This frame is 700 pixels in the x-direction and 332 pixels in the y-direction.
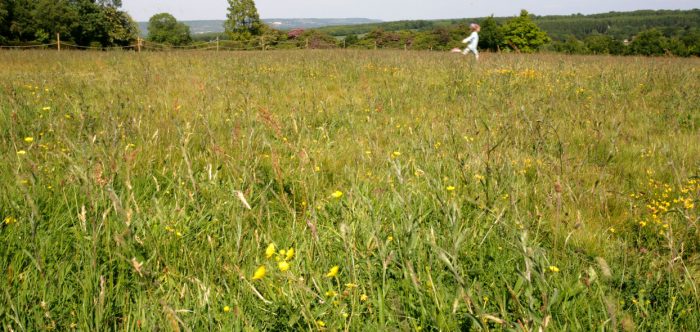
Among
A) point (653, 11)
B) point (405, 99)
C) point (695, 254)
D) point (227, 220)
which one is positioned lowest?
point (695, 254)

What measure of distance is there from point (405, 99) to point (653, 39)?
214 feet

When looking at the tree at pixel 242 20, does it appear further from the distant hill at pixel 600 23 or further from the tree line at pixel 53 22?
the distant hill at pixel 600 23

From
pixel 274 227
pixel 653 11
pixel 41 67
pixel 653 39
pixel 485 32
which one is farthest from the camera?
pixel 653 11

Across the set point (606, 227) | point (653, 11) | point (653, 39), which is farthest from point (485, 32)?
point (653, 11)

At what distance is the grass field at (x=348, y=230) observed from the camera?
144cm

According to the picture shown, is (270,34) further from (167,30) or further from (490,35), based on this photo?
(490,35)

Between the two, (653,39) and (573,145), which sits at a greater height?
(653,39)

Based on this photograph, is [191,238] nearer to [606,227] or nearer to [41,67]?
[606,227]

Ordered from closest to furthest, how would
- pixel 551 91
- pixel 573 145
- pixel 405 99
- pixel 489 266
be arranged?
pixel 489 266 → pixel 573 145 → pixel 405 99 → pixel 551 91

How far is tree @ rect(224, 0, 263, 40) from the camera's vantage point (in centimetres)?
7494

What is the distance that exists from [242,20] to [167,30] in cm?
2875

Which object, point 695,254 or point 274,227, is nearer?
point 695,254

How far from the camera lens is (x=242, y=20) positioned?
76.8 meters

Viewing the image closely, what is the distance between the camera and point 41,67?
34.3 feet
